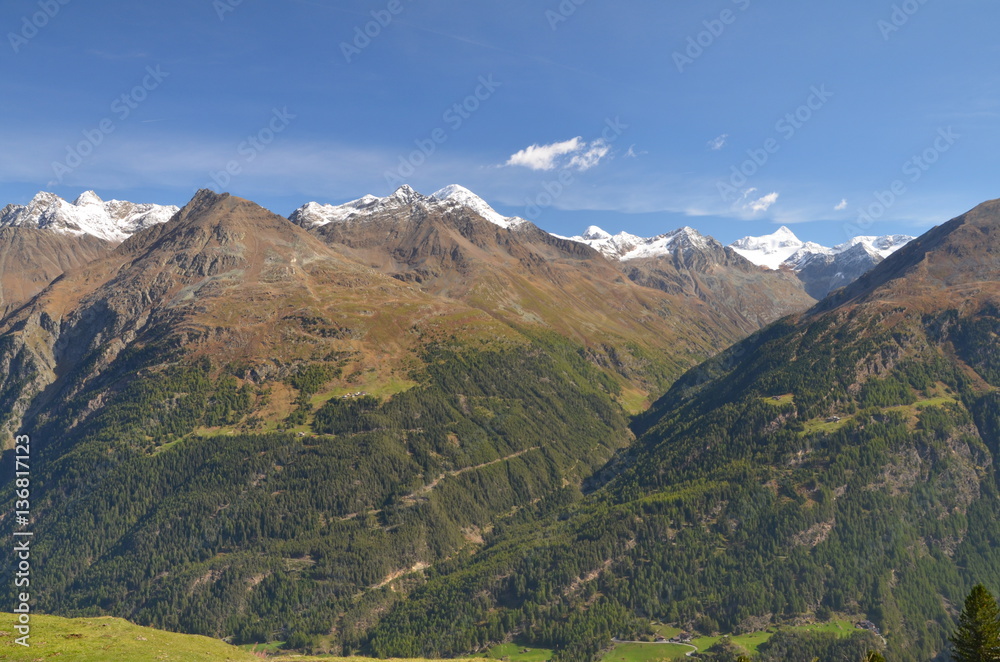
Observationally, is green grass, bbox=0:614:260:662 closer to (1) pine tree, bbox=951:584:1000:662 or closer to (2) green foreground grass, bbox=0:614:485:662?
(2) green foreground grass, bbox=0:614:485:662

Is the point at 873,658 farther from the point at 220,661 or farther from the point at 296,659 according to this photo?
the point at 296,659

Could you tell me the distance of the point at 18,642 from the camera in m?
94.9

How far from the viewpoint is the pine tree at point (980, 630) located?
7744 centimetres

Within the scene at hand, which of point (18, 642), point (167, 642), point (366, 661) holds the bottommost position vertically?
point (366, 661)

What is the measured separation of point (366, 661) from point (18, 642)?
67494 mm

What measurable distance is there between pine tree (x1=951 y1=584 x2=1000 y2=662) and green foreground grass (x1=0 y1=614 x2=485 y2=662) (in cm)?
11174

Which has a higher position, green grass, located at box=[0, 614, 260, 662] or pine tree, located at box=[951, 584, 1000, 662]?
green grass, located at box=[0, 614, 260, 662]

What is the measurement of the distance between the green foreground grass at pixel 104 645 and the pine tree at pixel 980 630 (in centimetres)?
11174

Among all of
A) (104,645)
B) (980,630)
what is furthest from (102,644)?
(980,630)

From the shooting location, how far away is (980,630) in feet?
257

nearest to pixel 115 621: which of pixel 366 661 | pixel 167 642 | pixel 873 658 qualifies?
pixel 167 642

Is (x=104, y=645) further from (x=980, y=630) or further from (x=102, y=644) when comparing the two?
(x=980, y=630)

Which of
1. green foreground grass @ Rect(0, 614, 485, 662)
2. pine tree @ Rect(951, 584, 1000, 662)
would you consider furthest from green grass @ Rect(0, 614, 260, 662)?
pine tree @ Rect(951, 584, 1000, 662)

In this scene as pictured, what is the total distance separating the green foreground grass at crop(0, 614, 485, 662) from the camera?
94.7m
